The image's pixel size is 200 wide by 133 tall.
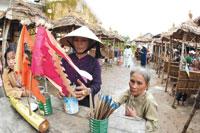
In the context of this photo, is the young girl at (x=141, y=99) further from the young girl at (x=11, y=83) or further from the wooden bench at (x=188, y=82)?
the wooden bench at (x=188, y=82)

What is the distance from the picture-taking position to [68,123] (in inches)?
76.2

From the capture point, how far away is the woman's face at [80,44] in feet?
8.68

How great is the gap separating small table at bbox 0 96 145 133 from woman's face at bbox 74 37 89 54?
30.0 inches

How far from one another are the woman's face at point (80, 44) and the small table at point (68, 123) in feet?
2.50

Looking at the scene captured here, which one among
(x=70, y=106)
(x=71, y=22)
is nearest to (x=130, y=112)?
(x=70, y=106)

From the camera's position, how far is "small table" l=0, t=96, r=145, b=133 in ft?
6.02

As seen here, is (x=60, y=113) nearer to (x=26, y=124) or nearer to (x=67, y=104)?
(x=67, y=104)

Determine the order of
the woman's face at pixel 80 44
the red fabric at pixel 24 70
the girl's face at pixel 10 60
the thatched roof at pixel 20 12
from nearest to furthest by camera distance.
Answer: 1. the red fabric at pixel 24 70
2. the woman's face at pixel 80 44
3. the girl's face at pixel 10 60
4. the thatched roof at pixel 20 12

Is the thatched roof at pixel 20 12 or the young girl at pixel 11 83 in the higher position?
the thatched roof at pixel 20 12

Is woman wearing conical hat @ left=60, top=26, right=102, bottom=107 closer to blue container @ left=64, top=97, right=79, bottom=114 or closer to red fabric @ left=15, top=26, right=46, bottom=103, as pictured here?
blue container @ left=64, top=97, right=79, bottom=114

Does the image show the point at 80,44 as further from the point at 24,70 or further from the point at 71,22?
the point at 71,22

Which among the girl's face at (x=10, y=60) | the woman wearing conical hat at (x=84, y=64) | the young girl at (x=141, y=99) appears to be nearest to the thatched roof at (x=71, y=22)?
the girl's face at (x=10, y=60)

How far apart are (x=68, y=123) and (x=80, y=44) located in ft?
3.40

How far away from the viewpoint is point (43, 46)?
1777mm
